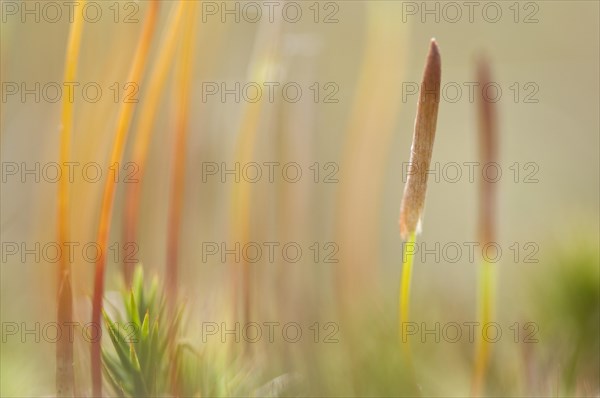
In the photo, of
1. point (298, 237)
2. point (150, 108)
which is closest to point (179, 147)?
point (150, 108)

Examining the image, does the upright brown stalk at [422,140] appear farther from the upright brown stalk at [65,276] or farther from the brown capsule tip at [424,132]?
the upright brown stalk at [65,276]

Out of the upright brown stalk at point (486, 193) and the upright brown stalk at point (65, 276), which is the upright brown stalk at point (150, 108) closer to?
the upright brown stalk at point (65, 276)

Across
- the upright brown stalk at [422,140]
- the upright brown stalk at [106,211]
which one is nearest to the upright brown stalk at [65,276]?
the upright brown stalk at [106,211]

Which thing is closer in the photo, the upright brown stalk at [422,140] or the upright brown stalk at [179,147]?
the upright brown stalk at [422,140]

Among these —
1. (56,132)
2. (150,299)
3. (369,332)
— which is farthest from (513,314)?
(56,132)

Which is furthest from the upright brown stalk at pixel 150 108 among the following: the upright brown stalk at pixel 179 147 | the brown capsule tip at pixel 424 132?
the brown capsule tip at pixel 424 132

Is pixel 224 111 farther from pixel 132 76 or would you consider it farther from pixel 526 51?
pixel 526 51

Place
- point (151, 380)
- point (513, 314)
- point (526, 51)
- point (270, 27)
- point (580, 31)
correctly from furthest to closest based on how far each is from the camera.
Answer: point (526, 51)
point (580, 31)
point (270, 27)
point (513, 314)
point (151, 380)
